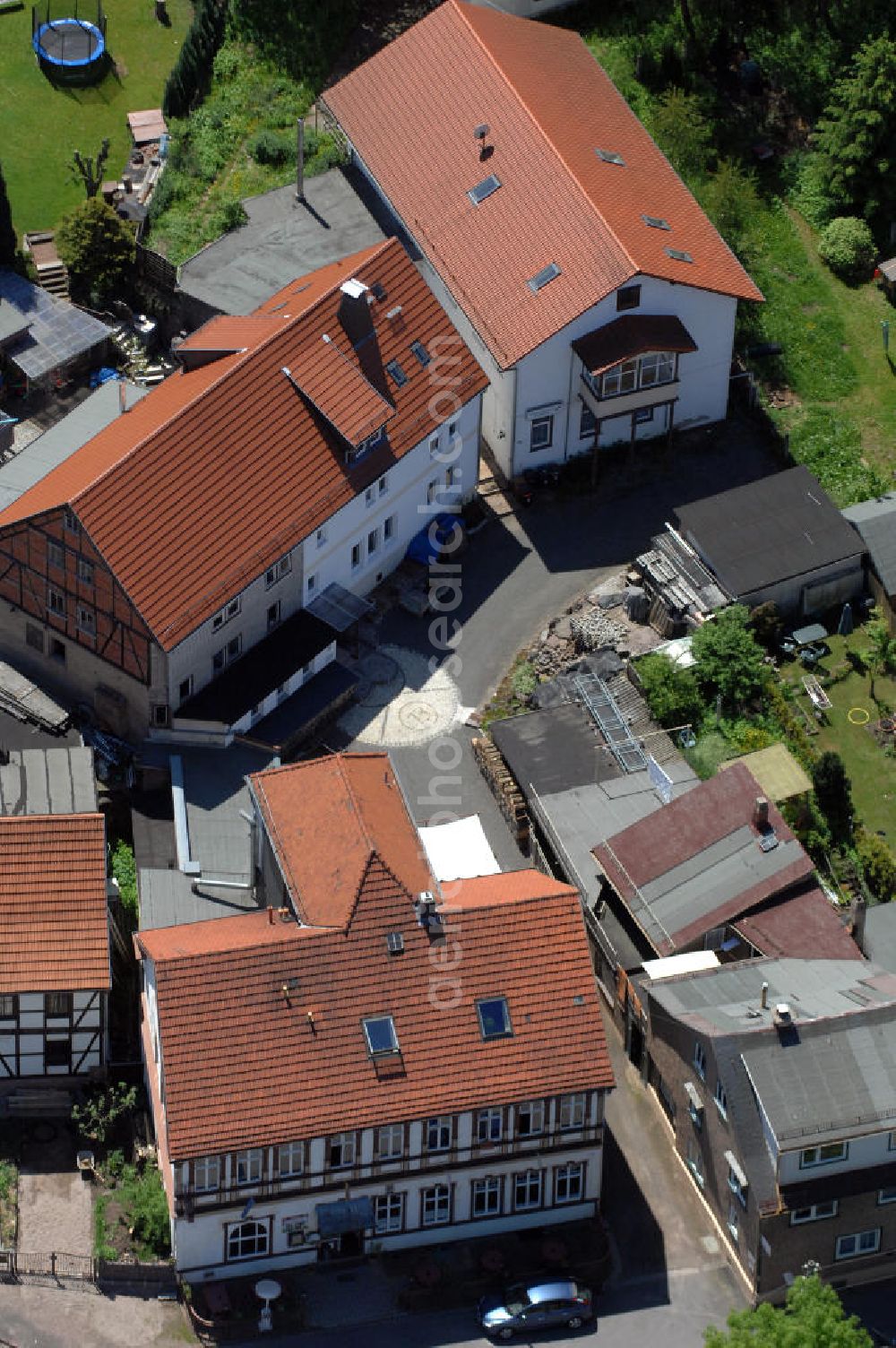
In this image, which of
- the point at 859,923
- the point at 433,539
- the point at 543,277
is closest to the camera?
the point at 859,923

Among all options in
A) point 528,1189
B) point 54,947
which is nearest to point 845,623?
point 528,1189

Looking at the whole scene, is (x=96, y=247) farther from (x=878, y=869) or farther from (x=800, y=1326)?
(x=800, y=1326)

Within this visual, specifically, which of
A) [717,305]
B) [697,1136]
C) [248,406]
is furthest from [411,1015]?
[717,305]

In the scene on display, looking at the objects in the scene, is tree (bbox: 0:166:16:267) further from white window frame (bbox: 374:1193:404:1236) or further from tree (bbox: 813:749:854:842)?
white window frame (bbox: 374:1193:404:1236)

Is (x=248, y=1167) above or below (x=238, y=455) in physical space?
below

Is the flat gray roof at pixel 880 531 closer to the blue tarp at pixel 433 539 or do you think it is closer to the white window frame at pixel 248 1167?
the blue tarp at pixel 433 539

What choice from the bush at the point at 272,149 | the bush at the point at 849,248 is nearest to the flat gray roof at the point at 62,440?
the bush at the point at 272,149
